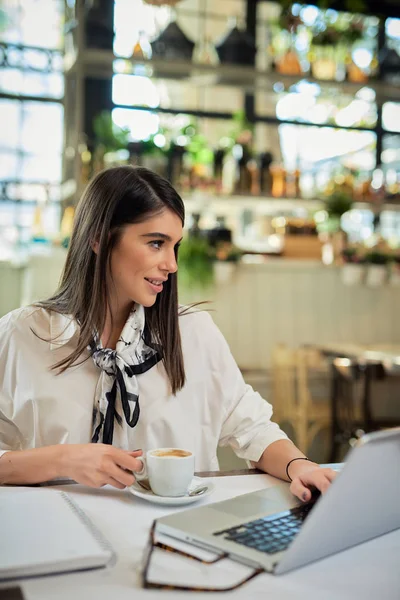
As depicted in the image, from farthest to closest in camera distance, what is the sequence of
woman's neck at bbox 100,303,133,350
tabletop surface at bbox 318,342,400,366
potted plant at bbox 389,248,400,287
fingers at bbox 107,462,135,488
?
potted plant at bbox 389,248,400,287 < tabletop surface at bbox 318,342,400,366 < woman's neck at bbox 100,303,133,350 < fingers at bbox 107,462,135,488

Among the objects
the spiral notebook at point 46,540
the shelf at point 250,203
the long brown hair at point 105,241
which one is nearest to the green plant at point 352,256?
the shelf at point 250,203

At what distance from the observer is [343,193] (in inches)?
196

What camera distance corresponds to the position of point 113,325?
1637 millimetres

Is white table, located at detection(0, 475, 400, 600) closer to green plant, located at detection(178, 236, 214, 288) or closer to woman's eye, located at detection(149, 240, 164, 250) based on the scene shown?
woman's eye, located at detection(149, 240, 164, 250)

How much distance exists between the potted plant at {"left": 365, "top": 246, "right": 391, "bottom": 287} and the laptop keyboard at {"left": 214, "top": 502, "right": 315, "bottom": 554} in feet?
13.2

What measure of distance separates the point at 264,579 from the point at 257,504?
0.79 feet

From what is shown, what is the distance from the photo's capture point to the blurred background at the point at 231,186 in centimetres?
442

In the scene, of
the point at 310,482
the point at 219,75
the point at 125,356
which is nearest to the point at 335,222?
the point at 219,75

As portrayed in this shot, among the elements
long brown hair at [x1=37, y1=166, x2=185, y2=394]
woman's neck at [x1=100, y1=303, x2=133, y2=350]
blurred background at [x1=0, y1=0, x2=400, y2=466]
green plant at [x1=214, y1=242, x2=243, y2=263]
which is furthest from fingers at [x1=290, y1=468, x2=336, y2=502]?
green plant at [x1=214, y1=242, x2=243, y2=263]

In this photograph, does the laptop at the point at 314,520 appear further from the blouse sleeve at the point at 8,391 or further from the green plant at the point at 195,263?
the green plant at the point at 195,263

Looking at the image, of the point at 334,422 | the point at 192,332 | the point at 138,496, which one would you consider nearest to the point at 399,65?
the point at 334,422

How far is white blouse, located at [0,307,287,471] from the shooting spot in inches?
58.4

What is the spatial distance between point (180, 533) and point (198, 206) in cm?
426

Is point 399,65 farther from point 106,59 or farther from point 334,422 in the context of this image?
point 334,422
